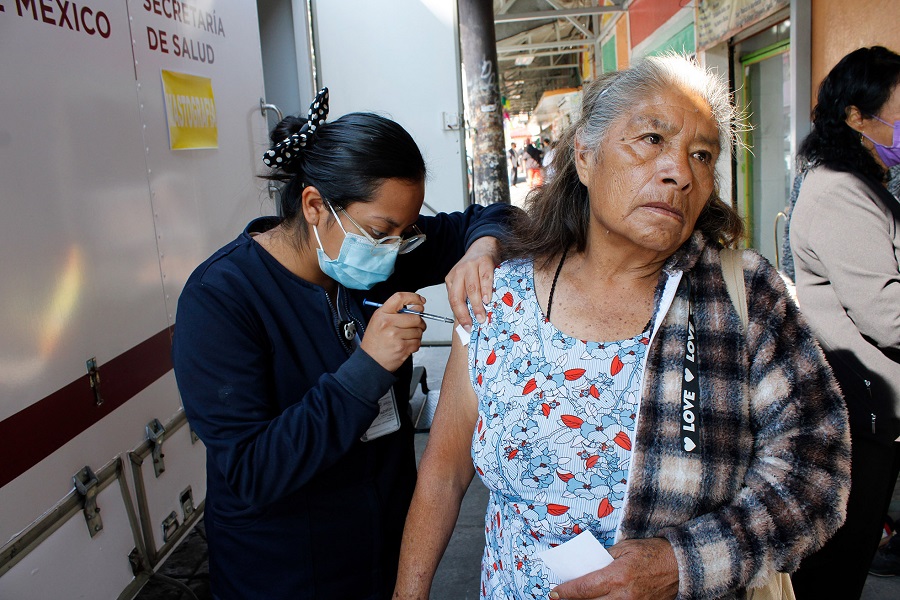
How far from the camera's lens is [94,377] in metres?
2.09

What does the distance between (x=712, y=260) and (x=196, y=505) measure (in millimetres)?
2248

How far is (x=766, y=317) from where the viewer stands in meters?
1.33

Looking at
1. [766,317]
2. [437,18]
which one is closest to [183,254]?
[766,317]

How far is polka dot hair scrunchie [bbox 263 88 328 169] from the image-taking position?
5.68 ft

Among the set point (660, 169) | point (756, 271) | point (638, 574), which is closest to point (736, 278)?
point (756, 271)

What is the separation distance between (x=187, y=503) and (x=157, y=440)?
401mm

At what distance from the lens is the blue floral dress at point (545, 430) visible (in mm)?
1362

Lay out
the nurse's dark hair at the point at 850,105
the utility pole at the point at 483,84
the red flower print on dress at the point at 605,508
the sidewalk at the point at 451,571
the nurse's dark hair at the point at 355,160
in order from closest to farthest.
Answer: the red flower print on dress at the point at 605,508
the nurse's dark hair at the point at 355,160
the nurse's dark hair at the point at 850,105
the sidewalk at the point at 451,571
the utility pole at the point at 483,84

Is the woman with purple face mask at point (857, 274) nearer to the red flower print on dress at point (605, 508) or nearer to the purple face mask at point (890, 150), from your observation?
the purple face mask at point (890, 150)

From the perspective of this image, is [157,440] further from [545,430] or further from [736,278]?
[736,278]

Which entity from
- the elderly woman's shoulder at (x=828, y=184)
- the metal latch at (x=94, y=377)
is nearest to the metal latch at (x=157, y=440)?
the metal latch at (x=94, y=377)

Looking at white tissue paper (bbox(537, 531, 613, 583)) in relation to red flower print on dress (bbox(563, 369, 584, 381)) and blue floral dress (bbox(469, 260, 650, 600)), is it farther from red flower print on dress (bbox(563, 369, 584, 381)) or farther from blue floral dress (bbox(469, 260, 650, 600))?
red flower print on dress (bbox(563, 369, 584, 381))

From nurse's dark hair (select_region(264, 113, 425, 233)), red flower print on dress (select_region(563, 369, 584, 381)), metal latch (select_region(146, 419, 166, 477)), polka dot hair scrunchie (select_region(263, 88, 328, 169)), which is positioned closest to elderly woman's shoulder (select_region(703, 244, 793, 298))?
red flower print on dress (select_region(563, 369, 584, 381))

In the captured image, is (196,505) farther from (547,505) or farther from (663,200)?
(663,200)
